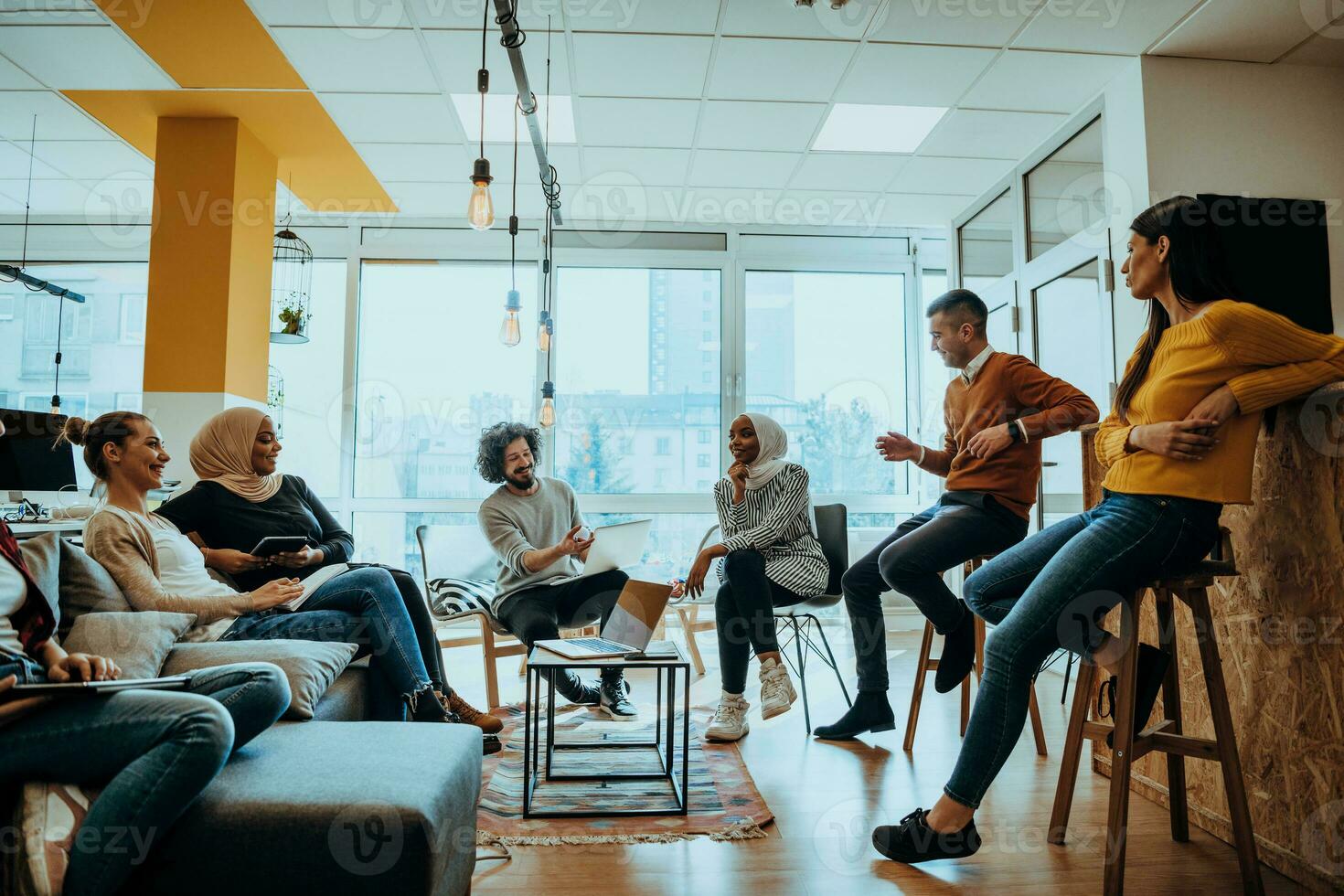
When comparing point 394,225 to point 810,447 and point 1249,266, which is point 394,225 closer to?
point 810,447

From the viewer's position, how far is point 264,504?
2801 millimetres

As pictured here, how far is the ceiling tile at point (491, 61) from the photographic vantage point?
3.47m

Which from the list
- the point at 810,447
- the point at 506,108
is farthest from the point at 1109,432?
the point at 810,447

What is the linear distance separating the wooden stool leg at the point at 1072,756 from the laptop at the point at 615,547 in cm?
141

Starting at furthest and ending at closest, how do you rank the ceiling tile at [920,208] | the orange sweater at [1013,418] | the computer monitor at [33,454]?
the ceiling tile at [920,208], the computer monitor at [33,454], the orange sweater at [1013,418]

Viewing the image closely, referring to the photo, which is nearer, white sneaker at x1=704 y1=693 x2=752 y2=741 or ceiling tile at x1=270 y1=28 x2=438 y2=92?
white sneaker at x1=704 y1=693 x2=752 y2=741

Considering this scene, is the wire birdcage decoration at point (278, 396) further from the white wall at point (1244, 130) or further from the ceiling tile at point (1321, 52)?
the ceiling tile at point (1321, 52)

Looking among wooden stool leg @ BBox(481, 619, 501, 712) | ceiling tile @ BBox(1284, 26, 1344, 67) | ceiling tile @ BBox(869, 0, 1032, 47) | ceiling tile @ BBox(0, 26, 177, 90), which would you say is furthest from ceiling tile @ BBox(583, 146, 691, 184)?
ceiling tile @ BBox(1284, 26, 1344, 67)

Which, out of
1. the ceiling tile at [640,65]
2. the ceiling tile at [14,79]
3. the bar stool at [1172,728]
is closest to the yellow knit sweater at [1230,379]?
the bar stool at [1172,728]

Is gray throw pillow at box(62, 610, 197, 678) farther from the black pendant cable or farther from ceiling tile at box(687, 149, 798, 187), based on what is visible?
the black pendant cable

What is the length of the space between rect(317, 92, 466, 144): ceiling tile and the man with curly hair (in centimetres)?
166

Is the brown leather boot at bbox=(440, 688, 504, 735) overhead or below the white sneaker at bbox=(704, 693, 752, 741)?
overhead

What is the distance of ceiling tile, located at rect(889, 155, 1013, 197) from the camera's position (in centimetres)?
467

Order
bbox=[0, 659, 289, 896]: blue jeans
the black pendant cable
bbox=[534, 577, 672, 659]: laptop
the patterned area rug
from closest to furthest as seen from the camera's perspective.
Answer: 1. bbox=[0, 659, 289, 896]: blue jeans
2. the patterned area rug
3. bbox=[534, 577, 672, 659]: laptop
4. the black pendant cable
